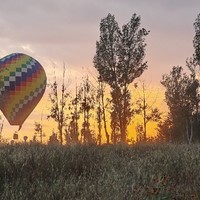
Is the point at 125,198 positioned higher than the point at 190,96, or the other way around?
the point at 190,96

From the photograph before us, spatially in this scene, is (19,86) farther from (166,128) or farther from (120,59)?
(166,128)

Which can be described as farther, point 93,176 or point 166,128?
point 166,128

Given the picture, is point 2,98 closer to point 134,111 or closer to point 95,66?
point 95,66

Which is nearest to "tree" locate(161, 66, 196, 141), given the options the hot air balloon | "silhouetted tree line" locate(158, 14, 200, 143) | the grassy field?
"silhouetted tree line" locate(158, 14, 200, 143)

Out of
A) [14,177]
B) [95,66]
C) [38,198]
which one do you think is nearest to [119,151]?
[14,177]

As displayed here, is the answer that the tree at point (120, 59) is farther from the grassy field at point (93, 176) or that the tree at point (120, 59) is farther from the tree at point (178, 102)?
the grassy field at point (93, 176)

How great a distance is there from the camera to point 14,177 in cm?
1053

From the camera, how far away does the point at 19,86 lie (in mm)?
37406

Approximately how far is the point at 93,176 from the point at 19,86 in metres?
27.8

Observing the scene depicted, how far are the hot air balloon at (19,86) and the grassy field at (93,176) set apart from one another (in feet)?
74.9

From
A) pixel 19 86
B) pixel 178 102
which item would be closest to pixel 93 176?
pixel 19 86

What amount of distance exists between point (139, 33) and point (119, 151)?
104ft

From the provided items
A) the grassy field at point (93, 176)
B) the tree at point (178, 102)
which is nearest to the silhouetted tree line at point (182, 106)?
the tree at point (178, 102)

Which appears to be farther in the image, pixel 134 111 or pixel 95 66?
pixel 134 111
